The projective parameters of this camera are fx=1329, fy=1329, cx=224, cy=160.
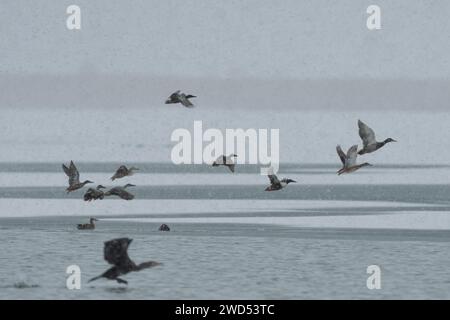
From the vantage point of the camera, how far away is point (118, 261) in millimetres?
16047

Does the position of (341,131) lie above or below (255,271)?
above

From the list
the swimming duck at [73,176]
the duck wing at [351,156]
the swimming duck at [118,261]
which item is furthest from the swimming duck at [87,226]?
the swimming duck at [118,261]

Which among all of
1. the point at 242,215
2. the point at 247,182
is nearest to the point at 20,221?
the point at 242,215

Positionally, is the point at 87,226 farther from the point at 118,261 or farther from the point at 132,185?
the point at 118,261

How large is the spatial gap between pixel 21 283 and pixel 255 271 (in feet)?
10.1

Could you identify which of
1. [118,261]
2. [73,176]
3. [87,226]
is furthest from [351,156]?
[118,261]

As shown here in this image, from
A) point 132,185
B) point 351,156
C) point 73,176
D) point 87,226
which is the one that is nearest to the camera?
point 87,226

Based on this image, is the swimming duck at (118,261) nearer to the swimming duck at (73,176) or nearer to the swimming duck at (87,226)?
the swimming duck at (87,226)

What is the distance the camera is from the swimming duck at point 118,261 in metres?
15.7

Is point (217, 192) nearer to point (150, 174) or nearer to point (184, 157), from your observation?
point (150, 174)

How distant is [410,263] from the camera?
707 inches

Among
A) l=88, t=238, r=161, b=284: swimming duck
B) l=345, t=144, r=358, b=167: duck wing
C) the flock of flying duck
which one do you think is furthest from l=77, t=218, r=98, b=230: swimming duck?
l=88, t=238, r=161, b=284: swimming duck
